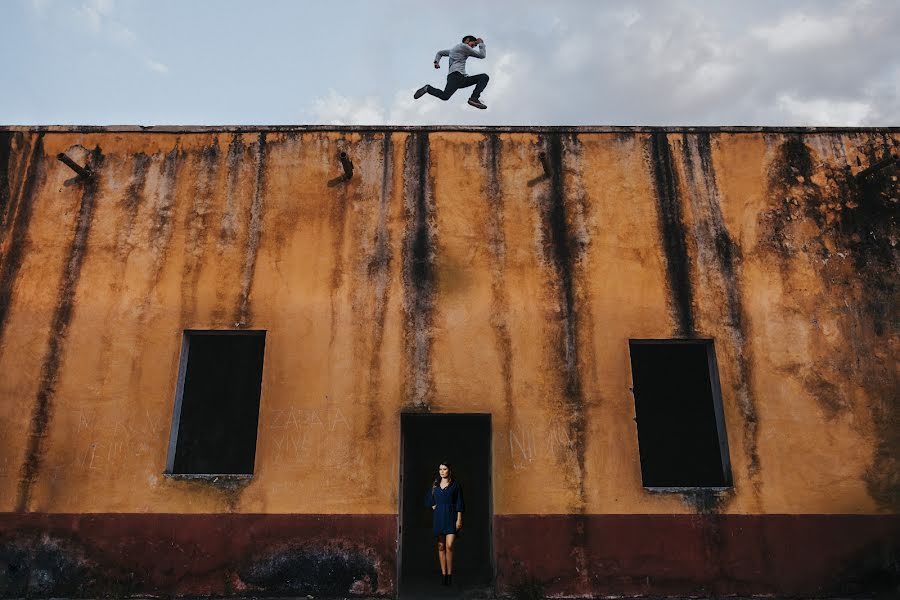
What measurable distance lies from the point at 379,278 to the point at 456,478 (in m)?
3.96

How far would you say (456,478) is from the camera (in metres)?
9.66

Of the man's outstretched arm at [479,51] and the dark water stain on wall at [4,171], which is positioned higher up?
the man's outstretched arm at [479,51]

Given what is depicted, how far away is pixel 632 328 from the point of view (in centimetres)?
711

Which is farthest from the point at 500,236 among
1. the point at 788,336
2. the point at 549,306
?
the point at 788,336

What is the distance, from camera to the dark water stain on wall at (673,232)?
7.19 meters

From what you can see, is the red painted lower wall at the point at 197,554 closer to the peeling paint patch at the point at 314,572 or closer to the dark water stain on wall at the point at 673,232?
the peeling paint patch at the point at 314,572

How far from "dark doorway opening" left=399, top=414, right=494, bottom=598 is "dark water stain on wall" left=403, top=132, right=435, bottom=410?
6.26 ft

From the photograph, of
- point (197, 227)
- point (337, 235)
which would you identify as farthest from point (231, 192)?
point (337, 235)

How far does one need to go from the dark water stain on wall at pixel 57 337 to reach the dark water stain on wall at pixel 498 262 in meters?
4.88

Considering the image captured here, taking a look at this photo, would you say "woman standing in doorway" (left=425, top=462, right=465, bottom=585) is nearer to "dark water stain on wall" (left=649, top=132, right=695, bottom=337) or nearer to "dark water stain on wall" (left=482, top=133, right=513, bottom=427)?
"dark water stain on wall" (left=482, top=133, right=513, bottom=427)

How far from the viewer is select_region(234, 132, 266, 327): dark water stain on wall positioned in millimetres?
7184

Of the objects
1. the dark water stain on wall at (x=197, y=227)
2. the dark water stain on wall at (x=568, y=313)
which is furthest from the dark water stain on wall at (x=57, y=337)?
the dark water stain on wall at (x=568, y=313)

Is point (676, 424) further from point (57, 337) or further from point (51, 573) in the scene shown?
point (57, 337)

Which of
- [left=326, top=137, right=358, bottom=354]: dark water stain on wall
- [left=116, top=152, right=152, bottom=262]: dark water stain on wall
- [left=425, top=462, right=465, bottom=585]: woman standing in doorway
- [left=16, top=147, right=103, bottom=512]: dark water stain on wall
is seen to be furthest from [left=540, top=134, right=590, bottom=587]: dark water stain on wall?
[left=16, top=147, right=103, bottom=512]: dark water stain on wall
